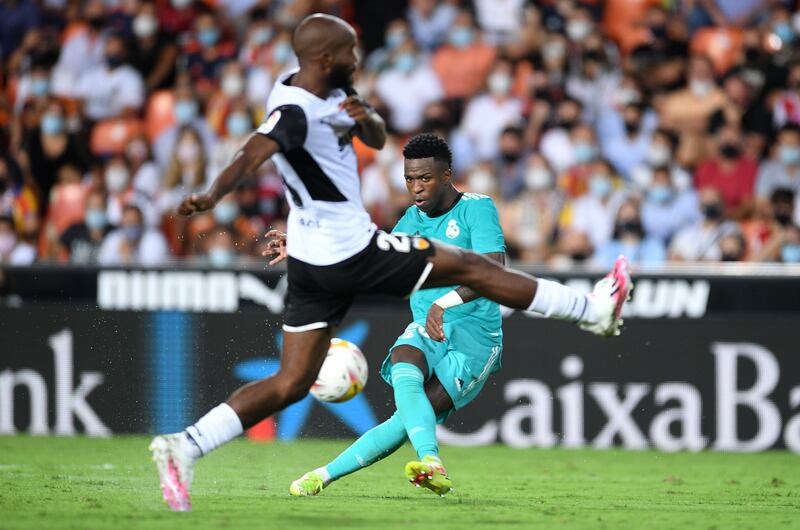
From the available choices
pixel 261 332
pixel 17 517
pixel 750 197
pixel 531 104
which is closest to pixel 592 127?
pixel 531 104

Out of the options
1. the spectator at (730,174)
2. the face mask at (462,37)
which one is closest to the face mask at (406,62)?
the face mask at (462,37)

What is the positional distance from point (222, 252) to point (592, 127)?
172 inches

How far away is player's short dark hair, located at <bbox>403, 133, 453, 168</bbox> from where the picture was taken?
8.18 metres

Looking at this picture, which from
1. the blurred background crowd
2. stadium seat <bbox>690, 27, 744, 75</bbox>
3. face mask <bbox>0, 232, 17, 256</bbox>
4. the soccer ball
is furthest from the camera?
stadium seat <bbox>690, 27, 744, 75</bbox>

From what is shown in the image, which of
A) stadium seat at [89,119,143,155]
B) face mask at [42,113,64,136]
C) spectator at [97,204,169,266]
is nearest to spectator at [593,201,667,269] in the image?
spectator at [97,204,169,266]

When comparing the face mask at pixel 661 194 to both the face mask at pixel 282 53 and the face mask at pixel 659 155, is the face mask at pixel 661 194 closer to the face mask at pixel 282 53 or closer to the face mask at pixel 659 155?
the face mask at pixel 659 155

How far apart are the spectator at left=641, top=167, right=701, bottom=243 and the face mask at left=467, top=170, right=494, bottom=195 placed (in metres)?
1.63

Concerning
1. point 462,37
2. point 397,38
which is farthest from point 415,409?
point 397,38

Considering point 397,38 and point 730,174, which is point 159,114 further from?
point 730,174

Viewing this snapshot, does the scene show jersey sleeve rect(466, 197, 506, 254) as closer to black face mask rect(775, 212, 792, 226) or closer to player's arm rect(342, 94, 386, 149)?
player's arm rect(342, 94, 386, 149)

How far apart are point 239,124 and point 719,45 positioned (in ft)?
18.1

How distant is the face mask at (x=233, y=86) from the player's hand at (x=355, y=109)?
30.9 ft

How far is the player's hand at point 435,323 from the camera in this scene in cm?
768

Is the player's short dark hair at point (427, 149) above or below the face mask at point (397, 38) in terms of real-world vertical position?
below
